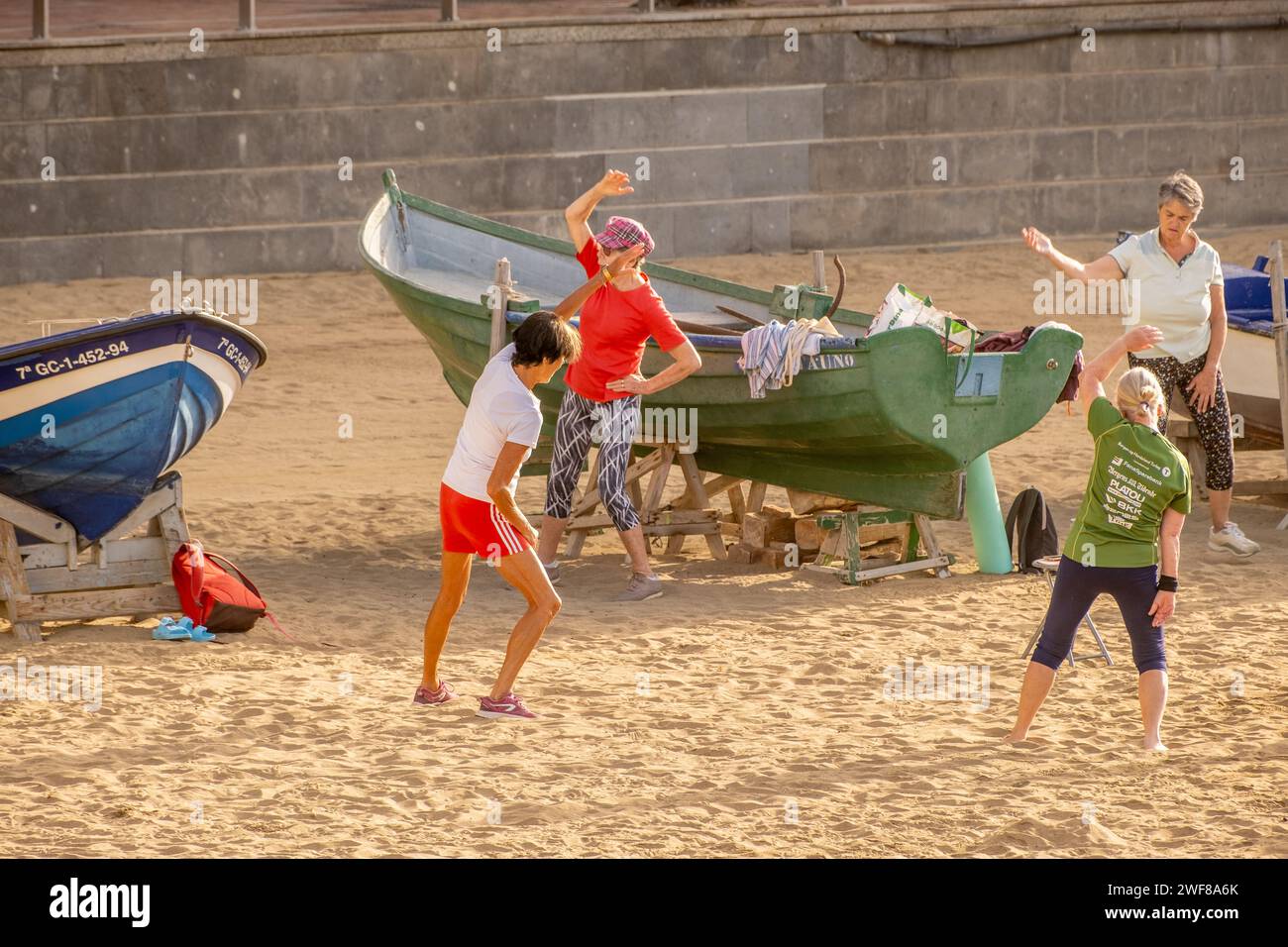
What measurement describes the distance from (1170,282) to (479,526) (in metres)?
4.33

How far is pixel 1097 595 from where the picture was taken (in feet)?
20.5

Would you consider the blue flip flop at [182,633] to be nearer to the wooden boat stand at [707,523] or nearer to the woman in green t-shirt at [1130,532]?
the wooden boat stand at [707,523]

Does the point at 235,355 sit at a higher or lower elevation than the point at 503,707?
higher

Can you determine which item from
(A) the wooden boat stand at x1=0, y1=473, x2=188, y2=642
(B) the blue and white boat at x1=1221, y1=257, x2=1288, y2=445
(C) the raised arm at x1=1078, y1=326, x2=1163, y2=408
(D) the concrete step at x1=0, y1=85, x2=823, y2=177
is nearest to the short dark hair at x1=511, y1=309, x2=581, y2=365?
(C) the raised arm at x1=1078, y1=326, x2=1163, y2=408

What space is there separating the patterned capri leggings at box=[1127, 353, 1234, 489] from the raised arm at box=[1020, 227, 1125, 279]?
64 cm

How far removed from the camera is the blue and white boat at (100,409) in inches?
325

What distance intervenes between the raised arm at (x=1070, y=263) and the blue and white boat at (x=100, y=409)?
4.00 m

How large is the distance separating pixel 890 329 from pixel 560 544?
291 centimetres

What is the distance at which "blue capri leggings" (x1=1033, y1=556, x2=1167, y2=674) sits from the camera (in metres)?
6.16

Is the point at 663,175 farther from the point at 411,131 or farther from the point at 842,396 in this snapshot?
the point at 842,396

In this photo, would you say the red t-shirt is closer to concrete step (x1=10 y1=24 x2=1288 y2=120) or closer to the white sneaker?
the white sneaker

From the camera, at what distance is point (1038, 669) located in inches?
251

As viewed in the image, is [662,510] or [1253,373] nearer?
[662,510]

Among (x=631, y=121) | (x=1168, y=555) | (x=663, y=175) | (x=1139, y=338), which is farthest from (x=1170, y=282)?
(x=631, y=121)
